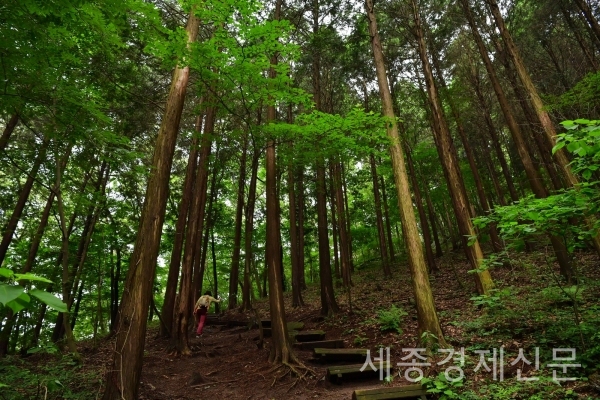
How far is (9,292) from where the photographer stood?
3.27 feet

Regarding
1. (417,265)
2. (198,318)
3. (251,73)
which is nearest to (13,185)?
(198,318)

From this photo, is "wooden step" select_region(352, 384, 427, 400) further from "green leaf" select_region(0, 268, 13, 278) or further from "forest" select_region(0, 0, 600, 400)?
"green leaf" select_region(0, 268, 13, 278)

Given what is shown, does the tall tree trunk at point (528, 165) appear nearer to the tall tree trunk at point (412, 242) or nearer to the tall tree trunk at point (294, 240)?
the tall tree trunk at point (412, 242)

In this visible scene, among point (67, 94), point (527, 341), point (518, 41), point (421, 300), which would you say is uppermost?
point (518, 41)

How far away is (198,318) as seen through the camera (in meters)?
12.4

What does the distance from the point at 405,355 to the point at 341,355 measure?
4.65 ft

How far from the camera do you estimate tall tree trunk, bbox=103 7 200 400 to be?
493 cm

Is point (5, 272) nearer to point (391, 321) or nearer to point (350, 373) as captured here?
point (350, 373)

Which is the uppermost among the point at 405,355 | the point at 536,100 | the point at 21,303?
the point at 536,100

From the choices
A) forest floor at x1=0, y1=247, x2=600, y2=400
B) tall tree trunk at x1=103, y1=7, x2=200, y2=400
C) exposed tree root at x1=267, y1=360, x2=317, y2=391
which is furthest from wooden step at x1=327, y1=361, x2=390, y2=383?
tall tree trunk at x1=103, y1=7, x2=200, y2=400

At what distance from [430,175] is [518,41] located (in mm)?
8188

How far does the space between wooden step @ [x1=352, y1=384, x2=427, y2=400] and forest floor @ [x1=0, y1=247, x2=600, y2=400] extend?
0.27 meters

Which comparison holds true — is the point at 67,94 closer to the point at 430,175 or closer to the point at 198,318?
the point at 198,318

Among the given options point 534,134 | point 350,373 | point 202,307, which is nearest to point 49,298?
Result: point 350,373
